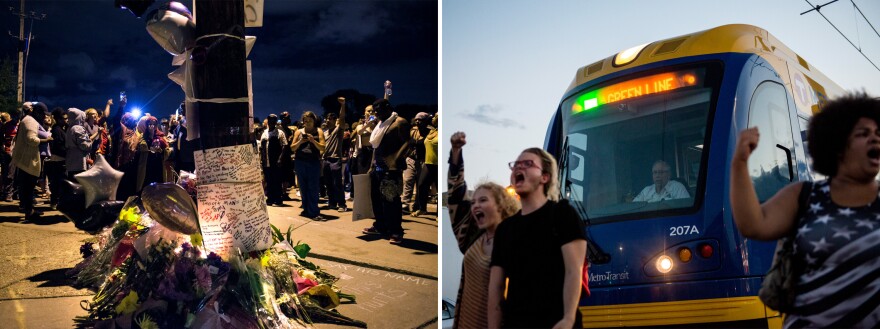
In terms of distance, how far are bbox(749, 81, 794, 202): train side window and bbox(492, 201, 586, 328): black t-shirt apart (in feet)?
8.62

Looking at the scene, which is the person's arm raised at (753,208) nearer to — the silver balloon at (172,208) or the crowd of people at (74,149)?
the silver balloon at (172,208)

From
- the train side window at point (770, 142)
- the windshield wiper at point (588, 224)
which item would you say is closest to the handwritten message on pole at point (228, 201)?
the windshield wiper at point (588, 224)

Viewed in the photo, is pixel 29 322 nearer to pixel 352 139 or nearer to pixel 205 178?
pixel 205 178

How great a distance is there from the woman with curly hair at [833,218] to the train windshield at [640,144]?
7.65 ft

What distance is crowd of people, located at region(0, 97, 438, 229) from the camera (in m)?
7.90

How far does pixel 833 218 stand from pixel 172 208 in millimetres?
3778

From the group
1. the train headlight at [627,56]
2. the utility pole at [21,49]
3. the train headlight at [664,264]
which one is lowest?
the train headlight at [664,264]

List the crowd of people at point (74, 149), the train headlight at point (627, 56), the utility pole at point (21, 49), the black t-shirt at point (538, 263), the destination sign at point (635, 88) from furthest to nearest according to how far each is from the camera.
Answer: the utility pole at point (21, 49) < the crowd of people at point (74, 149) < the train headlight at point (627, 56) < the destination sign at point (635, 88) < the black t-shirt at point (538, 263)

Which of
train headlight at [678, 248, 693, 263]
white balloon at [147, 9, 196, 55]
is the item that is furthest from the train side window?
white balloon at [147, 9, 196, 55]

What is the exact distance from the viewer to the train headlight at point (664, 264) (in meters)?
4.90

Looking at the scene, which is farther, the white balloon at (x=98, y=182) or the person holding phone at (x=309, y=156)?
the person holding phone at (x=309, y=156)

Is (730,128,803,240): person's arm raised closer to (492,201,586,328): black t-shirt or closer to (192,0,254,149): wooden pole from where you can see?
(492,201,586,328): black t-shirt

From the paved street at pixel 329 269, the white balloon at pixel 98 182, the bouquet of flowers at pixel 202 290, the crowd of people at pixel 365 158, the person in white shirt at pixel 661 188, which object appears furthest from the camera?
the crowd of people at pixel 365 158

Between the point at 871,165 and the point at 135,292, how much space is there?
3932 millimetres
